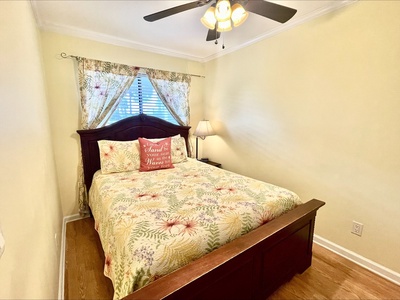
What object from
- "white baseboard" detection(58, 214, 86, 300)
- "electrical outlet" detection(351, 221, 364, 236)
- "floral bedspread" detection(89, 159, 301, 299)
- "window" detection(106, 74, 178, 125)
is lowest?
"white baseboard" detection(58, 214, 86, 300)

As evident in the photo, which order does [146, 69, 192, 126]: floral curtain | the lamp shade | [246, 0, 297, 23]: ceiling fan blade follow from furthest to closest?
the lamp shade
[146, 69, 192, 126]: floral curtain
[246, 0, 297, 23]: ceiling fan blade

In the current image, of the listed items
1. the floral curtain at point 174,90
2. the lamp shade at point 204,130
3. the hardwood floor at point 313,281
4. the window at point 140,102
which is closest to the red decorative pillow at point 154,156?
the window at point 140,102

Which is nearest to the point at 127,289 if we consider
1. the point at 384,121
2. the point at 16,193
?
the point at 16,193

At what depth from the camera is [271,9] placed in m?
1.46

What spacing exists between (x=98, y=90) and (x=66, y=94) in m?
0.37

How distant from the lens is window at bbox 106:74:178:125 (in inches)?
113

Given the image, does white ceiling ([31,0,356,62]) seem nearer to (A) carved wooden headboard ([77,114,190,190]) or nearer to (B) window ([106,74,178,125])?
(B) window ([106,74,178,125])

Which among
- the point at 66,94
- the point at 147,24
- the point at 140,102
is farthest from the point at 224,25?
the point at 66,94

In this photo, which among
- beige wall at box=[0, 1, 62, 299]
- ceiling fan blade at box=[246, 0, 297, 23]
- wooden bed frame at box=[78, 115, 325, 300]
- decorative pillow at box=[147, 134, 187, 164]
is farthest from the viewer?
decorative pillow at box=[147, 134, 187, 164]

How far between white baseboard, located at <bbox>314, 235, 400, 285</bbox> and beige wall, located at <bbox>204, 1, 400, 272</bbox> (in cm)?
5

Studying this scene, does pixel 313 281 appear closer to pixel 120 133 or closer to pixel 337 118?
pixel 337 118

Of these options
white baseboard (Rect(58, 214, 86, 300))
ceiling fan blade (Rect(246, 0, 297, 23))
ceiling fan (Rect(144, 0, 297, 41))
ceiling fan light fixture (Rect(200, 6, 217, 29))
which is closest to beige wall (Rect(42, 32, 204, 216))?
white baseboard (Rect(58, 214, 86, 300))

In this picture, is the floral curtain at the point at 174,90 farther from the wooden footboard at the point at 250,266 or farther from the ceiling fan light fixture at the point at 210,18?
the wooden footboard at the point at 250,266

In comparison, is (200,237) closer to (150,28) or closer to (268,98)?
(268,98)
